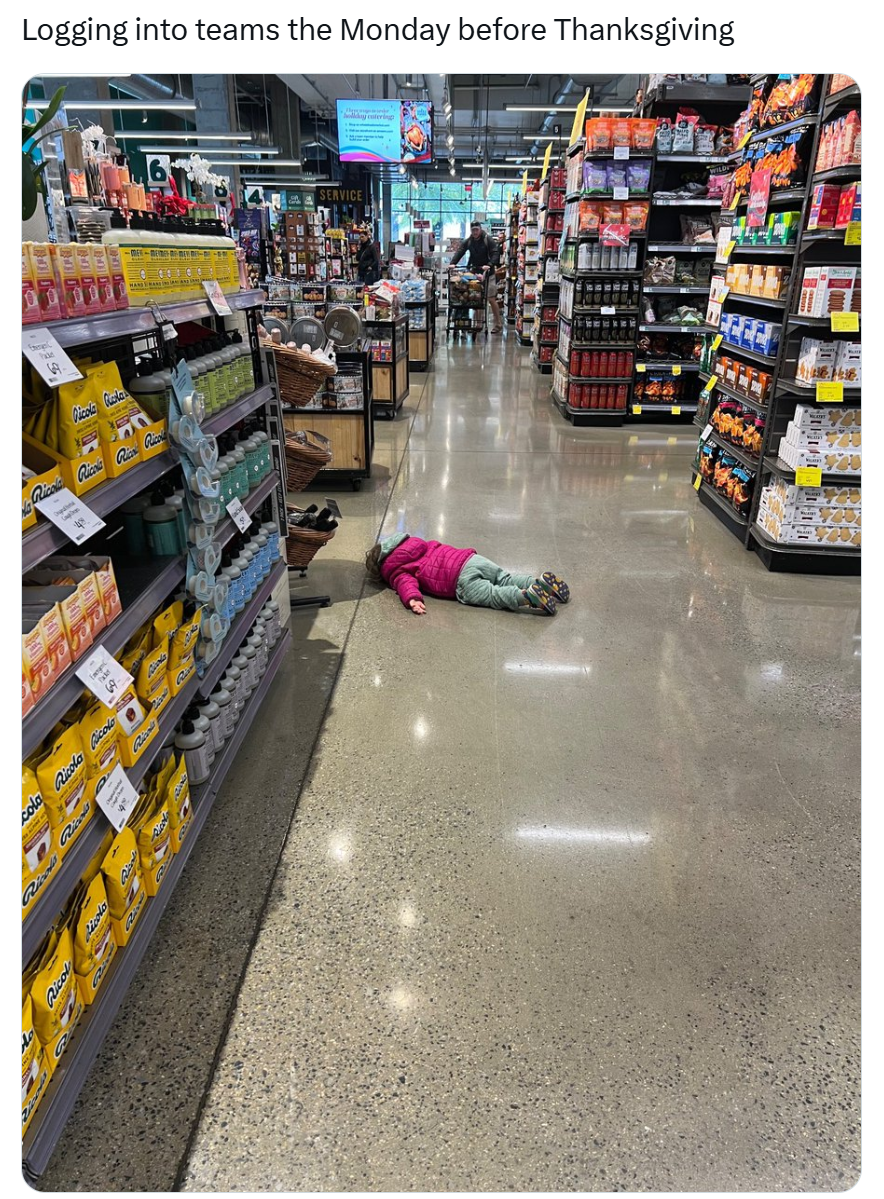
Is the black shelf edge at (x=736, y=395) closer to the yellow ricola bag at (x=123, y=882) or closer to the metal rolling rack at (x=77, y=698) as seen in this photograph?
the metal rolling rack at (x=77, y=698)

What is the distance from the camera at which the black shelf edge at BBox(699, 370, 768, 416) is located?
478 cm

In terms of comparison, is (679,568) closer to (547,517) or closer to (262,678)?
(547,517)

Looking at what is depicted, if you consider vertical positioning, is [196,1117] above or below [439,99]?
below

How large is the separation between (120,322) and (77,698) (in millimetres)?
873

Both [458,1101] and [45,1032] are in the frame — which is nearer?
[45,1032]

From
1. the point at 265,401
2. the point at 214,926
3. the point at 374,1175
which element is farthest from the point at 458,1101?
the point at 265,401

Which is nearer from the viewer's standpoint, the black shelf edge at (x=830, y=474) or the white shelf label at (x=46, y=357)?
the white shelf label at (x=46, y=357)

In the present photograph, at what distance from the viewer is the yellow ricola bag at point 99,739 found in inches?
67.0

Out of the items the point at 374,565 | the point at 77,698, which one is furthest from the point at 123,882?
the point at 374,565

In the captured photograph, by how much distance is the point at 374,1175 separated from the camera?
154 centimetres

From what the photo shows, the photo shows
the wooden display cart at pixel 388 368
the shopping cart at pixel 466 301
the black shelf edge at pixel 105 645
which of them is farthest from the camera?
the shopping cart at pixel 466 301

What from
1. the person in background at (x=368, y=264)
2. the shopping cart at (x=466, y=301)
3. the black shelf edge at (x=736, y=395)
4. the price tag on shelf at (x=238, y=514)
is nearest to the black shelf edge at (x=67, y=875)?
the price tag on shelf at (x=238, y=514)

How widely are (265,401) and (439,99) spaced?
23420 mm

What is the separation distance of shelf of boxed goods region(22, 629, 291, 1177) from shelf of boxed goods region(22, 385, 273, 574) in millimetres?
927
